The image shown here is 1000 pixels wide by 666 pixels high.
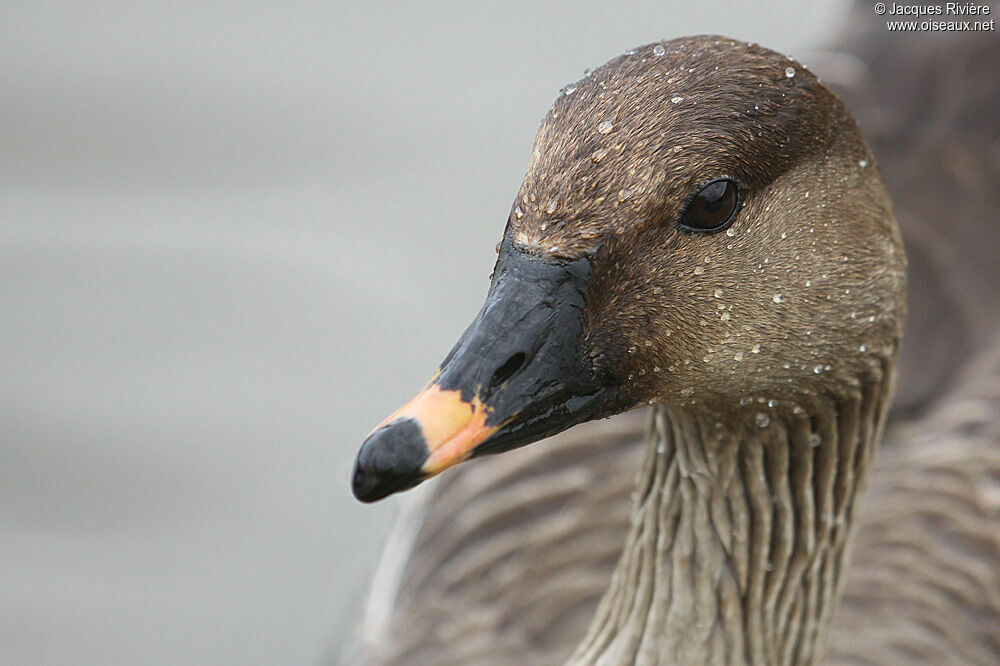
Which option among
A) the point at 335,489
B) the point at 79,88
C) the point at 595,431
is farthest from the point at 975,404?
the point at 79,88

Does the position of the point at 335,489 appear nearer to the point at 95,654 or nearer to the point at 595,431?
the point at 95,654

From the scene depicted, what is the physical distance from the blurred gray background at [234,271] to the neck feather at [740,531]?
2.15 m

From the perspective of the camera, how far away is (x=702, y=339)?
1960mm

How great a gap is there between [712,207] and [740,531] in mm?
686

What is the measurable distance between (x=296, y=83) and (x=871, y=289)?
12.9 feet

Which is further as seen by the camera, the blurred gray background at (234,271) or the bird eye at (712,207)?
the blurred gray background at (234,271)

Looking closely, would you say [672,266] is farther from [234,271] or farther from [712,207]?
[234,271]

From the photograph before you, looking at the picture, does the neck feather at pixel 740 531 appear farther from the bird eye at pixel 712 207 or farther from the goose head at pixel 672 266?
the bird eye at pixel 712 207

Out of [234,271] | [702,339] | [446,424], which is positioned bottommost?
[446,424]

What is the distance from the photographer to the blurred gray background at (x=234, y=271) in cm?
434

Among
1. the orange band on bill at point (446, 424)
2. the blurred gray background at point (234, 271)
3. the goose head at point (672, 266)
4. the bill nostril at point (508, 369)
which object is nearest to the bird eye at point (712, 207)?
the goose head at point (672, 266)

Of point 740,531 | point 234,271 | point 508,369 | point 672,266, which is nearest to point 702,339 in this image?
point 672,266

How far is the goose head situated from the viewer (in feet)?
5.90

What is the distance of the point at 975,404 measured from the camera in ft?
11.0
